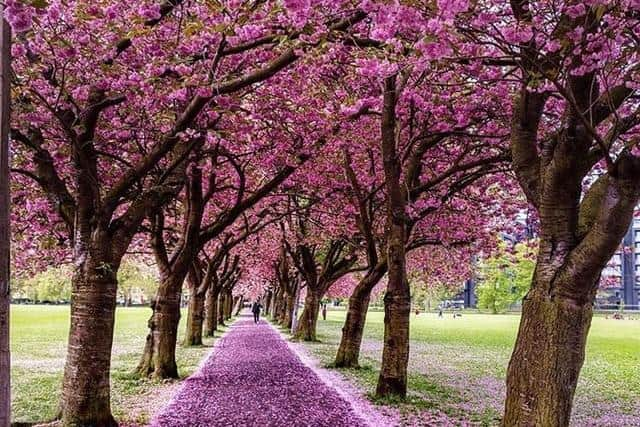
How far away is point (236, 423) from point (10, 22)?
6814 mm

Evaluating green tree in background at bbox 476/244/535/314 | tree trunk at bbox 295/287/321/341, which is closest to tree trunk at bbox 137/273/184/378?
tree trunk at bbox 295/287/321/341

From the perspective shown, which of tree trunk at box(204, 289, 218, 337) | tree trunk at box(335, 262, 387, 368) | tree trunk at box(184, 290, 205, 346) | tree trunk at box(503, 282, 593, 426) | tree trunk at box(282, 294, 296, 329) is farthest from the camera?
tree trunk at box(282, 294, 296, 329)

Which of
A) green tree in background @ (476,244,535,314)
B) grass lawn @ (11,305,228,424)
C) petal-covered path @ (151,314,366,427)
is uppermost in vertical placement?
green tree in background @ (476,244,535,314)

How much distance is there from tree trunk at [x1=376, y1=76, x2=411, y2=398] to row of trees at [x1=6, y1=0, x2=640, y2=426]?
4cm

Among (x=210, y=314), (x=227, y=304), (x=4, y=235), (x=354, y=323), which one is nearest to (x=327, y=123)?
(x=354, y=323)

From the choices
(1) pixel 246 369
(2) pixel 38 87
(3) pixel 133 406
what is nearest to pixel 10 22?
(2) pixel 38 87

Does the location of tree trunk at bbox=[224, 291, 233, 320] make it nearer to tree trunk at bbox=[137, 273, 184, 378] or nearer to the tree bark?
tree trunk at bbox=[137, 273, 184, 378]

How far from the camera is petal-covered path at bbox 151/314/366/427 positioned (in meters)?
10.3

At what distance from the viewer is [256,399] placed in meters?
12.5

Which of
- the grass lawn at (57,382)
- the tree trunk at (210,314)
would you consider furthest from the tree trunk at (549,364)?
the tree trunk at (210,314)

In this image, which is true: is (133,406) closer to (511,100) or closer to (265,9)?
(265,9)

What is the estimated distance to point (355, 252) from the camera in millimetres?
28266

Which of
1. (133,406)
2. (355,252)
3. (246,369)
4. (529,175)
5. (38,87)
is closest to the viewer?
(529,175)

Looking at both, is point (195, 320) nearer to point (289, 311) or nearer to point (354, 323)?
point (354, 323)
